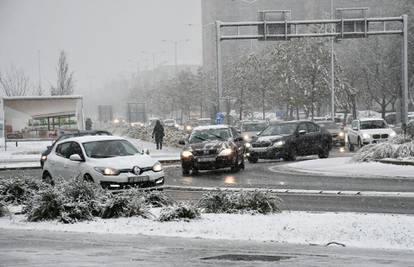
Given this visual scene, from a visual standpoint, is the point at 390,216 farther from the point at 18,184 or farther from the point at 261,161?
the point at 261,161

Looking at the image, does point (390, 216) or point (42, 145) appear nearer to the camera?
point (390, 216)

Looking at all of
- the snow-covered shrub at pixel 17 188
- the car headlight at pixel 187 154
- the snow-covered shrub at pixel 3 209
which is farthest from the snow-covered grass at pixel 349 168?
the snow-covered shrub at pixel 3 209

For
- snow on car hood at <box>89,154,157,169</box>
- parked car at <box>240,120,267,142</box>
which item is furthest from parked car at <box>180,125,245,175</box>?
parked car at <box>240,120,267,142</box>

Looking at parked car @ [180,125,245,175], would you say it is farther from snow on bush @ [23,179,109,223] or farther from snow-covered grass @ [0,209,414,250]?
snow-covered grass @ [0,209,414,250]

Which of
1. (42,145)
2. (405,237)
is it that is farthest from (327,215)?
(42,145)

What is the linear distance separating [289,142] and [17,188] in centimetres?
1546

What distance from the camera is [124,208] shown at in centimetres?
1321

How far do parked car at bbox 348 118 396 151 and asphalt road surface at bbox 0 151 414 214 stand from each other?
10.6 metres

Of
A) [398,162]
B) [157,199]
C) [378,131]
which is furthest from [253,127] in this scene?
[157,199]

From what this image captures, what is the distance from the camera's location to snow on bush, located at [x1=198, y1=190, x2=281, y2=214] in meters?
13.1

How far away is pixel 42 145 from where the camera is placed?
51.3 m

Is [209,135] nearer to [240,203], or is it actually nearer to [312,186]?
[312,186]

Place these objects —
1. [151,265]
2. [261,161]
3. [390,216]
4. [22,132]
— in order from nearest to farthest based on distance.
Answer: [151,265]
[390,216]
[261,161]
[22,132]

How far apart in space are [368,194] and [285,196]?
6.05 ft
